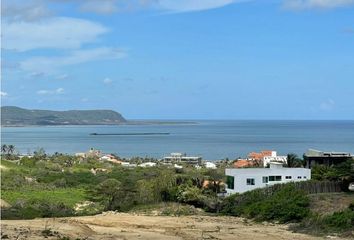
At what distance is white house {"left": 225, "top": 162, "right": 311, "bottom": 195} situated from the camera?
4588 cm

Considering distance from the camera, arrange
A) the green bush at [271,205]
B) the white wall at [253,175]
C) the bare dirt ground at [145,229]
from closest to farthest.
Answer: the bare dirt ground at [145,229] < the green bush at [271,205] < the white wall at [253,175]

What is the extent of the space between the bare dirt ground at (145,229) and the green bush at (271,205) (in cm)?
140

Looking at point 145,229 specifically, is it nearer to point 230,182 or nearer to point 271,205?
point 271,205

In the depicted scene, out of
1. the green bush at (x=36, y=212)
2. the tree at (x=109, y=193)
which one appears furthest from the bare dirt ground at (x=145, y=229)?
the tree at (x=109, y=193)

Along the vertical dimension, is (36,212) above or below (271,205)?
below

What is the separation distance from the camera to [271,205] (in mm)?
36375

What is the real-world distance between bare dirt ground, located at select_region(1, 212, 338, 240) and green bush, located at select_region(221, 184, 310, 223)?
140 centimetres

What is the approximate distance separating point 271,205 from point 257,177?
394 inches

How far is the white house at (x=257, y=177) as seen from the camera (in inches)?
1806

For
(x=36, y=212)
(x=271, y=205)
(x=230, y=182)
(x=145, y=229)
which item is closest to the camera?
(x=145, y=229)

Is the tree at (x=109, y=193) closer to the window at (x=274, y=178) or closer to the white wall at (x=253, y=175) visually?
the white wall at (x=253, y=175)

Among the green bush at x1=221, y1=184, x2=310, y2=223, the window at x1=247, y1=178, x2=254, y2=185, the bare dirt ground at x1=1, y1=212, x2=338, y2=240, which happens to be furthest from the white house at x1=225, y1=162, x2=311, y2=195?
the bare dirt ground at x1=1, y1=212, x2=338, y2=240

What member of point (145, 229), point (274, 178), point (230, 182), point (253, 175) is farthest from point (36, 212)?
point (274, 178)

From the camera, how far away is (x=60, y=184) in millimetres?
67188
